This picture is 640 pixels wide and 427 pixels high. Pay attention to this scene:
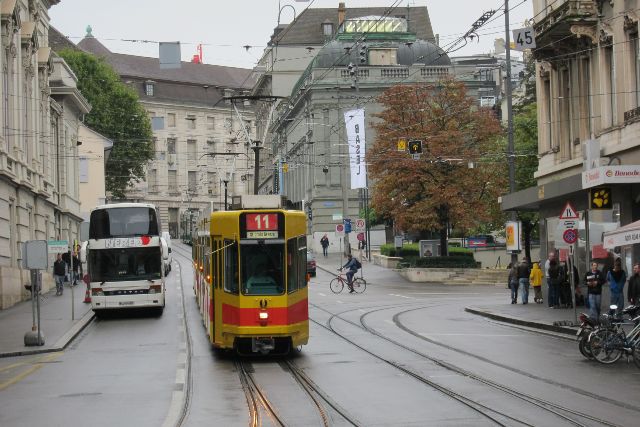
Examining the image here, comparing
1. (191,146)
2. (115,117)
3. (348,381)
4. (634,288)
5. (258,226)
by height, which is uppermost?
(191,146)

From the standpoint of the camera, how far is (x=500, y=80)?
10725cm

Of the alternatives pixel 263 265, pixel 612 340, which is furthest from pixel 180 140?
pixel 612 340

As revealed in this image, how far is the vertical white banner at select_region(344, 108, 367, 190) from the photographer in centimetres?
6131

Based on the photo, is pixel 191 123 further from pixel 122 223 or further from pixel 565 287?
pixel 565 287

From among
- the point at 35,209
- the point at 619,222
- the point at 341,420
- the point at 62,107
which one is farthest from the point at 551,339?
the point at 62,107

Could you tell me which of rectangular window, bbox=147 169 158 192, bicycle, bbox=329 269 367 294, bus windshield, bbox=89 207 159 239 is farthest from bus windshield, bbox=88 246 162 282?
rectangular window, bbox=147 169 158 192

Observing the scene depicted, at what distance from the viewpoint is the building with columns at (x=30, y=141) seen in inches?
1607

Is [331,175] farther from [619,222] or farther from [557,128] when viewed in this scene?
[619,222]

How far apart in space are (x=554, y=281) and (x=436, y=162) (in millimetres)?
22052

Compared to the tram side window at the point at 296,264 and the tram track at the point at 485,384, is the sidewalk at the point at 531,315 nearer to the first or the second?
the tram track at the point at 485,384

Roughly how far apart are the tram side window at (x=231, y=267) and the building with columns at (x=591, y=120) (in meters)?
10.5

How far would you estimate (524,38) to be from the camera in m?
35.3

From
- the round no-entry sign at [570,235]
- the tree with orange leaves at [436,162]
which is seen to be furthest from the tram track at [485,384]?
the tree with orange leaves at [436,162]

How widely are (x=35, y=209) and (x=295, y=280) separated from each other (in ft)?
99.0
